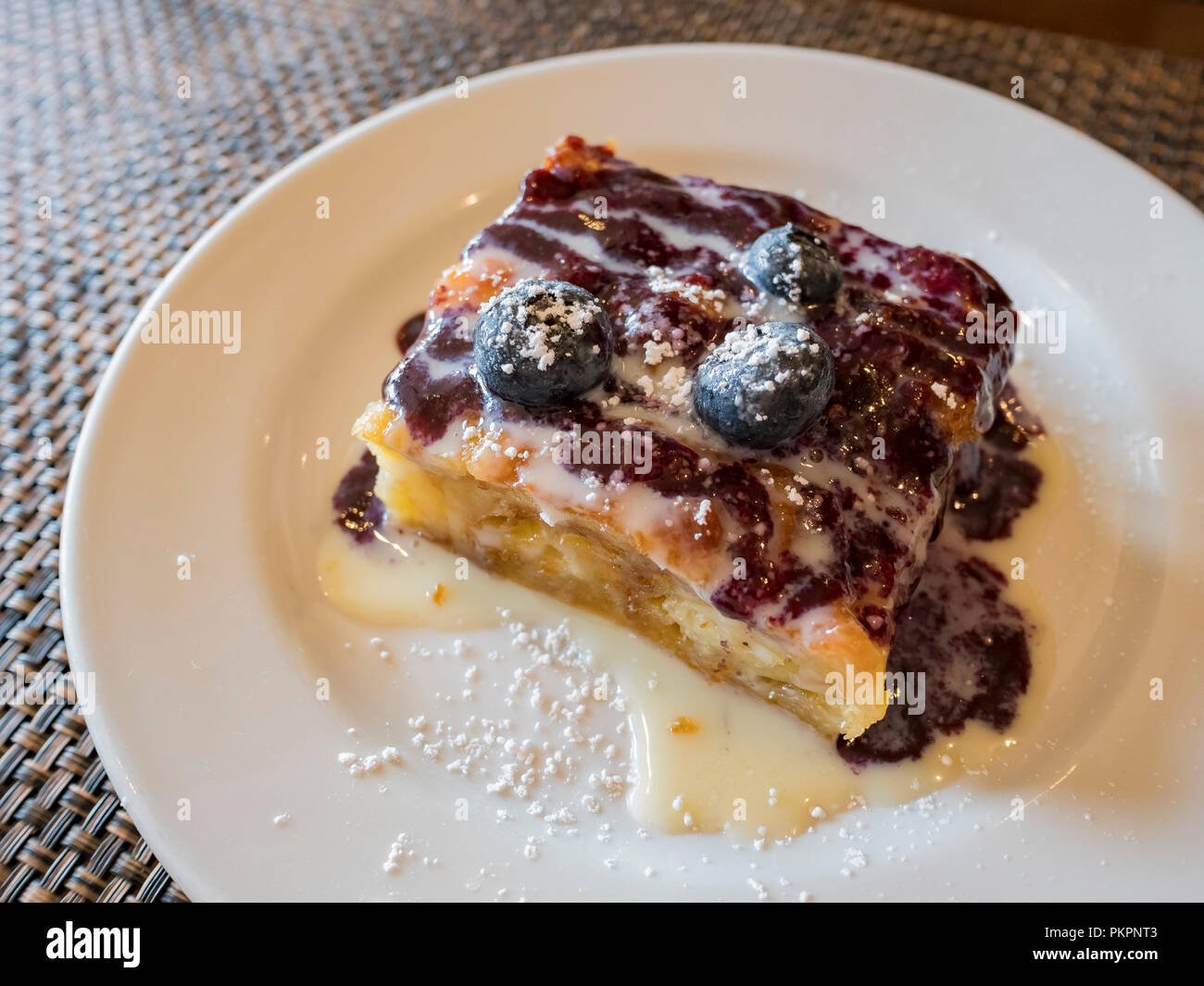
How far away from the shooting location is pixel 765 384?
1.84 m

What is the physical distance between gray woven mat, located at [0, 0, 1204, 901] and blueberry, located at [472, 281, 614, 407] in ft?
3.99

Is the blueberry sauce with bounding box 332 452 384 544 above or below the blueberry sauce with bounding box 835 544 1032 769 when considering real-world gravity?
above

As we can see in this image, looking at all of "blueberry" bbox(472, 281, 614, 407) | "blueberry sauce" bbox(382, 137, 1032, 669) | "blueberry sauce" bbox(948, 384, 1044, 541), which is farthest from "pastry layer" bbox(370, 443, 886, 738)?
"blueberry sauce" bbox(948, 384, 1044, 541)

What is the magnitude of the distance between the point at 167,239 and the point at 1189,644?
9.89 feet

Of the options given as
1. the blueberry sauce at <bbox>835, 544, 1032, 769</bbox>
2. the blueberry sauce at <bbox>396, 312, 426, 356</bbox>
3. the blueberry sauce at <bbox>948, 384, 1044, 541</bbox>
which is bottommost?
the blueberry sauce at <bbox>835, 544, 1032, 769</bbox>

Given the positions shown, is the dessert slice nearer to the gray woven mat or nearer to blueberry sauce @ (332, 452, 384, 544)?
blueberry sauce @ (332, 452, 384, 544)

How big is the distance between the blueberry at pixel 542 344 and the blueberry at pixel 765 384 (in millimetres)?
237

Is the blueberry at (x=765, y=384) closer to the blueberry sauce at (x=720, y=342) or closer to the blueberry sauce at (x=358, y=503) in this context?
the blueberry sauce at (x=720, y=342)

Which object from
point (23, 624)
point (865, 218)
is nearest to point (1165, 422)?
point (865, 218)

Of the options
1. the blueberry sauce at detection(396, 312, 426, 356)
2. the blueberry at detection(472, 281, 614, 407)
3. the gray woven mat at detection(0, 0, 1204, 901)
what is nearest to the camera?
the blueberry at detection(472, 281, 614, 407)

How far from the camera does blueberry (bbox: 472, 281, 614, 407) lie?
1922 millimetres

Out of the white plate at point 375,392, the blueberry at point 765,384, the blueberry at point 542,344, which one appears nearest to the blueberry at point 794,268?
the blueberry at point 765,384
